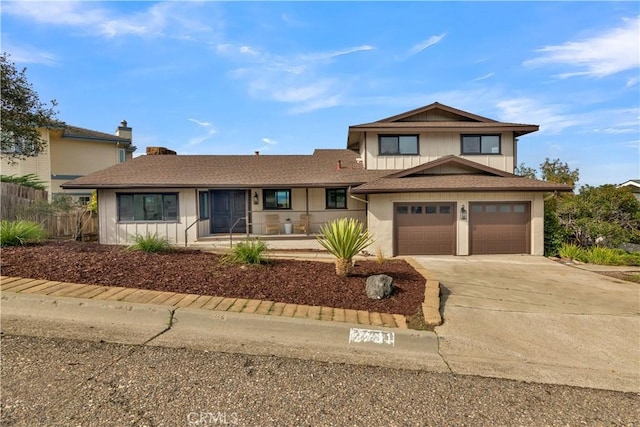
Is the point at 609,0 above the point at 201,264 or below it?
above

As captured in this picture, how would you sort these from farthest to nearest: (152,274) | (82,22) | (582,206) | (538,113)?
1. (538,113)
2. (582,206)
3. (82,22)
4. (152,274)

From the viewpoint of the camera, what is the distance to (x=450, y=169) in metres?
14.2

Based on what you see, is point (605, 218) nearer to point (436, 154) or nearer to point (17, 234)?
point (436, 154)

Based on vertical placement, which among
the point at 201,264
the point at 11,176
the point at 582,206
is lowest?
the point at 201,264

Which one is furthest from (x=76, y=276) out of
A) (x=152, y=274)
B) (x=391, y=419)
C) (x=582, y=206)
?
(x=582, y=206)

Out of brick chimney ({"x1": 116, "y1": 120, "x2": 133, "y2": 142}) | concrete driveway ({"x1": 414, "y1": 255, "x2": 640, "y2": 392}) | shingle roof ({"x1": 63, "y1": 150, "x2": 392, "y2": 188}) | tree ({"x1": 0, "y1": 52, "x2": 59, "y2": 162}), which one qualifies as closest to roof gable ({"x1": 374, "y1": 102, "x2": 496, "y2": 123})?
shingle roof ({"x1": 63, "y1": 150, "x2": 392, "y2": 188})

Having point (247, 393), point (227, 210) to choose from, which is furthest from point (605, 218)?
point (227, 210)

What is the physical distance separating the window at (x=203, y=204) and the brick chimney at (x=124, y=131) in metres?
16.5

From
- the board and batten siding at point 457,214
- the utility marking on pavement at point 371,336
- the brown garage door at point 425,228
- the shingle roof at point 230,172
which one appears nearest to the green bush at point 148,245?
the utility marking on pavement at point 371,336

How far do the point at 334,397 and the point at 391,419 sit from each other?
52 cm

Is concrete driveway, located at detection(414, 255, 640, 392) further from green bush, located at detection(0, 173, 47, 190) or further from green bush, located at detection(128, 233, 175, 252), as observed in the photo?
green bush, located at detection(0, 173, 47, 190)

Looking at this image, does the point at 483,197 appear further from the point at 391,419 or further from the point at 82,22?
the point at 82,22

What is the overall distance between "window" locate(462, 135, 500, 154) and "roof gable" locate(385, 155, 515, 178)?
83.0 inches

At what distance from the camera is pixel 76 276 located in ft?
17.7
